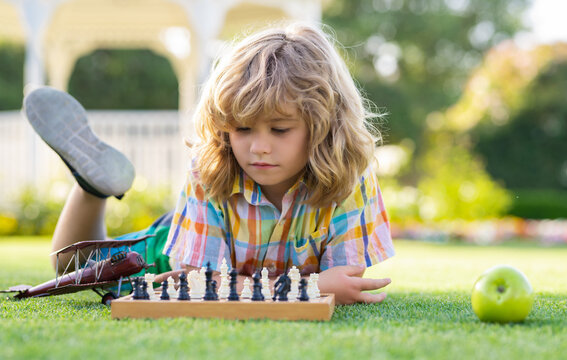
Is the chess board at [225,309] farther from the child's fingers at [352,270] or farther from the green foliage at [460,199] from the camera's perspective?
the green foliage at [460,199]

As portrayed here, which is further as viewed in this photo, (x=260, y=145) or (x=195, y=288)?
(x=260, y=145)

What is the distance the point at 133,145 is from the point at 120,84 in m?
17.3

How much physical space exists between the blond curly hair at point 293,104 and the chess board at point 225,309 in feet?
2.64

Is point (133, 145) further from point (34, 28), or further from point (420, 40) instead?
point (420, 40)

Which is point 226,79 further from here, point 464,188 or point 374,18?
point 374,18

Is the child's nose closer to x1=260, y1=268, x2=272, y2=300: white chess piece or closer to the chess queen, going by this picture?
the chess queen

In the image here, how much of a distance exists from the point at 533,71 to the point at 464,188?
641 cm

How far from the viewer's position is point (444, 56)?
27125mm

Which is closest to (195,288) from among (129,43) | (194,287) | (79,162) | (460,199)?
(194,287)

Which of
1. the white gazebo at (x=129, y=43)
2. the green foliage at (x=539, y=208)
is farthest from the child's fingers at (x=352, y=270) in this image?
the green foliage at (x=539, y=208)

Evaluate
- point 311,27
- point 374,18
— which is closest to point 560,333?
point 311,27

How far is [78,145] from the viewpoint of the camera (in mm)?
3785

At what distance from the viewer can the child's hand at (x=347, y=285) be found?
287 cm

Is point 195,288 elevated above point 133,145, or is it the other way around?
point 133,145
